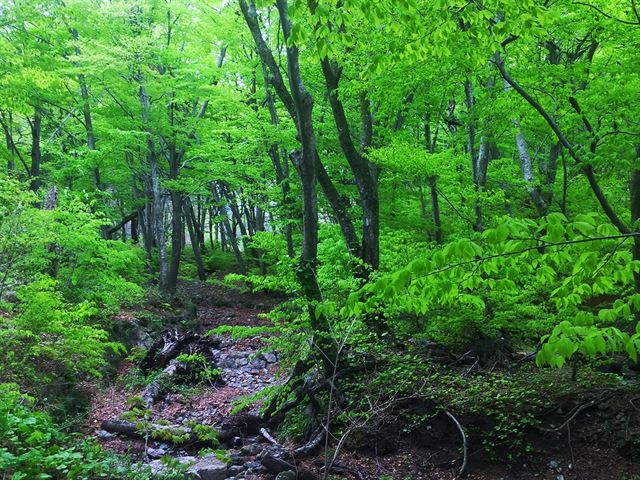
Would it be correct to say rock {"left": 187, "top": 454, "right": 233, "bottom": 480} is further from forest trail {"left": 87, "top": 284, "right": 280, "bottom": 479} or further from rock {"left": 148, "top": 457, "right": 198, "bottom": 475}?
rock {"left": 148, "top": 457, "right": 198, "bottom": 475}

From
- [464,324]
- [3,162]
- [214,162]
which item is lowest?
[464,324]

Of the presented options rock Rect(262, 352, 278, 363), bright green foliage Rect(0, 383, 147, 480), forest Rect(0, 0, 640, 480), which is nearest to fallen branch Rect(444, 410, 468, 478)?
forest Rect(0, 0, 640, 480)

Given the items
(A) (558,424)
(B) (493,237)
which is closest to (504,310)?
(A) (558,424)

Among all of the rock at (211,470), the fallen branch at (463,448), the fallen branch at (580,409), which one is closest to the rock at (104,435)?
the rock at (211,470)

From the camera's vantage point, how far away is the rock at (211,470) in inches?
210

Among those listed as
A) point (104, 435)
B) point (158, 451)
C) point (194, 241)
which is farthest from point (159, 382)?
point (194, 241)

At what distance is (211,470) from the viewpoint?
17.8 feet

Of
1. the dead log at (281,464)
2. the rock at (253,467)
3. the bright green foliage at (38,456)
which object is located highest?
the bright green foliage at (38,456)

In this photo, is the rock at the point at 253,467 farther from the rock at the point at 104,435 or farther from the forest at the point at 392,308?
the rock at the point at 104,435

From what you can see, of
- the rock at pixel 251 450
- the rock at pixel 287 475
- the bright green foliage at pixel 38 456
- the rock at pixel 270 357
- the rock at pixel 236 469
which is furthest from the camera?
the rock at pixel 270 357

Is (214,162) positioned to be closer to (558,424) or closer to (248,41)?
(248,41)

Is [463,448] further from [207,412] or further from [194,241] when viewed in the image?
[194,241]

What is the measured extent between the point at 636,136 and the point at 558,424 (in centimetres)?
365

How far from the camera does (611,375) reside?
572cm
